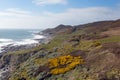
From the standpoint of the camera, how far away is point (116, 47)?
28.2 metres

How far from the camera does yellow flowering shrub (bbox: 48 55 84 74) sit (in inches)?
1028

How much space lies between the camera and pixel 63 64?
2738 cm

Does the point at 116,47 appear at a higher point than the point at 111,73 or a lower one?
higher

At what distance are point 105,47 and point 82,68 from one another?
5.70m

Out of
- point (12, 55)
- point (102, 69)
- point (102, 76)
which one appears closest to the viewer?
point (102, 76)

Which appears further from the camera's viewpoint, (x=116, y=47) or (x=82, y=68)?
(x=116, y=47)

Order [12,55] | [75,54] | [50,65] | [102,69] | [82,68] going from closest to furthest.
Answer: [102,69] < [82,68] < [50,65] < [75,54] < [12,55]

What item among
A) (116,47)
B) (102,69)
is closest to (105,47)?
(116,47)

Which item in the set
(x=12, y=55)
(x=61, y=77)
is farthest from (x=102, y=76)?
(x=12, y=55)

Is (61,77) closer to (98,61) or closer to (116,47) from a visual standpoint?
(98,61)

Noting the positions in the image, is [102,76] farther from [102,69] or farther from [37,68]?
[37,68]

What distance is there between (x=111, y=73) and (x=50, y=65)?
821 centimetres

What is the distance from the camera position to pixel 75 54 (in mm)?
30375

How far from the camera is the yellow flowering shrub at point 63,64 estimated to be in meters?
26.1
